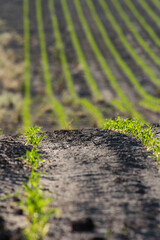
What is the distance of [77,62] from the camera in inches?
855

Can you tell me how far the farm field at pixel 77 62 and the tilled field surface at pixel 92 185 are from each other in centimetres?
487

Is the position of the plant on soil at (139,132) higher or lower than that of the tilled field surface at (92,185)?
higher

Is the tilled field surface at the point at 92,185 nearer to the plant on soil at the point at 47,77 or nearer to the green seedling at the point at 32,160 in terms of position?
the green seedling at the point at 32,160

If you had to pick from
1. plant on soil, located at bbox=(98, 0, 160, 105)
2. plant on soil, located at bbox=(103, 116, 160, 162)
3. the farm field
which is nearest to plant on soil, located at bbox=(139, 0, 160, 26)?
the farm field

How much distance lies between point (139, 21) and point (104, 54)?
8.86m

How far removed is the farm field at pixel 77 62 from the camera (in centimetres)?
1362

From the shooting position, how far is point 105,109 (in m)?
14.1

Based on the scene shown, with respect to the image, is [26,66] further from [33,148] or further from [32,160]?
[32,160]

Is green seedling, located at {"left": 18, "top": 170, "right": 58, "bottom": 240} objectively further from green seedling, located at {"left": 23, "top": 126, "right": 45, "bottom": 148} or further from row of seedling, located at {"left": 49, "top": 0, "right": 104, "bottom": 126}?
row of seedling, located at {"left": 49, "top": 0, "right": 104, "bottom": 126}

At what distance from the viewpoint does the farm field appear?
13625mm

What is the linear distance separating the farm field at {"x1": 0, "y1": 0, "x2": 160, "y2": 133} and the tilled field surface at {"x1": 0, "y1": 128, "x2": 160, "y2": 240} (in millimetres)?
4873

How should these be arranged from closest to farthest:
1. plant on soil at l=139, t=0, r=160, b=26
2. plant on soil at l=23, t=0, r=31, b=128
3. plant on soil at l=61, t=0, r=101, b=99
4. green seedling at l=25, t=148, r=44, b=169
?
green seedling at l=25, t=148, r=44, b=169, plant on soil at l=23, t=0, r=31, b=128, plant on soil at l=61, t=0, r=101, b=99, plant on soil at l=139, t=0, r=160, b=26

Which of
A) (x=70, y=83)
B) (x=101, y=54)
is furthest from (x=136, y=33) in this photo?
(x=70, y=83)

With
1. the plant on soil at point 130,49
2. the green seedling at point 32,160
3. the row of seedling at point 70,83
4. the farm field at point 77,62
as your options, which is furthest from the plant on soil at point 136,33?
the green seedling at point 32,160
